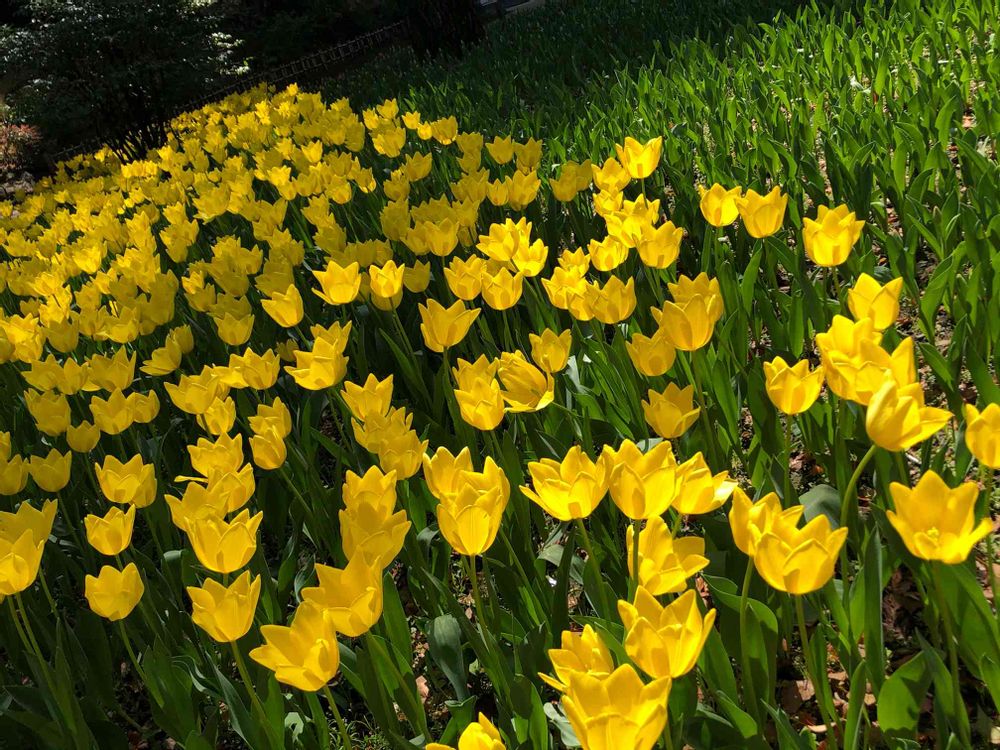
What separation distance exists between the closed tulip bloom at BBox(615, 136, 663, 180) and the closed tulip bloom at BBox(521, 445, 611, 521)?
1737mm

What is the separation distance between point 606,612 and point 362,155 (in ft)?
15.4

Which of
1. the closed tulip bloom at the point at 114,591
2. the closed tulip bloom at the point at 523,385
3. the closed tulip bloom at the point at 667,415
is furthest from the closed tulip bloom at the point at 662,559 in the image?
the closed tulip bloom at the point at 114,591

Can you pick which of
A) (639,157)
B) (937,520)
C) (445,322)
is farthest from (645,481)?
(639,157)

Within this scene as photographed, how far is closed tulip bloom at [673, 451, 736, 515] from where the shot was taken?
118 cm

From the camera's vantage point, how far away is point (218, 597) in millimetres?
1215

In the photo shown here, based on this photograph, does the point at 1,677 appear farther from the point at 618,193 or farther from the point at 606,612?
the point at 618,193

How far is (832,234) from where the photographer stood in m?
1.83

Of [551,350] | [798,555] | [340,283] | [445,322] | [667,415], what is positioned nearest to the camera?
[798,555]

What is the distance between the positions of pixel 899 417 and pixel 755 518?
243 mm

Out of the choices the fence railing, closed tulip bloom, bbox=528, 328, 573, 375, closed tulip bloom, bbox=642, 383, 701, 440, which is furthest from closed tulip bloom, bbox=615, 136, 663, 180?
the fence railing

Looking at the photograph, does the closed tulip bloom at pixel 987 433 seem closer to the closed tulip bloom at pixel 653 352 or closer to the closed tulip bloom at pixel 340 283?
the closed tulip bloom at pixel 653 352

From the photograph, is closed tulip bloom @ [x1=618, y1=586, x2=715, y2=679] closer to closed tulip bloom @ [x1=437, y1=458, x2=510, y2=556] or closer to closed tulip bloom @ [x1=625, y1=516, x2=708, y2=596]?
closed tulip bloom @ [x1=625, y1=516, x2=708, y2=596]

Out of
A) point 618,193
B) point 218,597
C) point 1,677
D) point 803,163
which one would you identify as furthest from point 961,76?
point 1,677

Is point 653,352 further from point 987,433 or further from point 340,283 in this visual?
point 340,283
